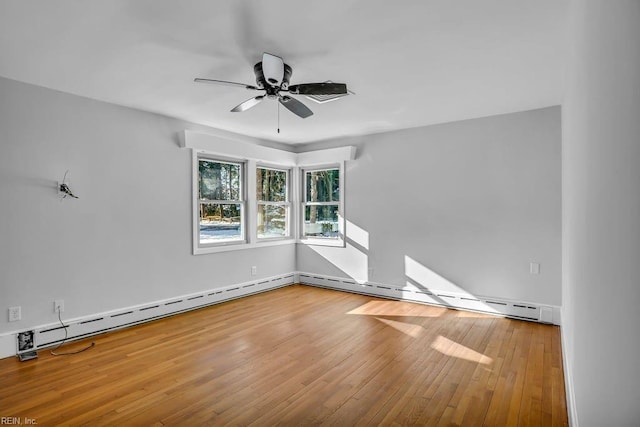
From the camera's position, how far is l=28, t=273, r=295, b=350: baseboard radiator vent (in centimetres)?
342

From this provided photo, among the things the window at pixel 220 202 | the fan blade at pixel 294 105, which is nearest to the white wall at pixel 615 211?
the fan blade at pixel 294 105

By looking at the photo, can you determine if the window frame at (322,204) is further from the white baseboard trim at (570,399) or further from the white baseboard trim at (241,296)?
the white baseboard trim at (570,399)

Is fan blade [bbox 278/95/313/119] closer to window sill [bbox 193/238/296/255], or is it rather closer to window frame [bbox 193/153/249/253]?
window frame [bbox 193/153/249/253]

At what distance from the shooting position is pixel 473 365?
2953 mm

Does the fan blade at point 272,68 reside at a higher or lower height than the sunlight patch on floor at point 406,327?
higher

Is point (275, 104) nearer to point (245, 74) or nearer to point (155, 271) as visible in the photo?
point (245, 74)

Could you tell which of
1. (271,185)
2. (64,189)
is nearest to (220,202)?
(271,185)

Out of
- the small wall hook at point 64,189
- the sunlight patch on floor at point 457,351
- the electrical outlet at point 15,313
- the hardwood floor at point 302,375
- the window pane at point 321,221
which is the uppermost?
the small wall hook at point 64,189

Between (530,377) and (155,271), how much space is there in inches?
160

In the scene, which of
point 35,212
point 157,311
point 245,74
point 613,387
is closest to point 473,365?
point 613,387

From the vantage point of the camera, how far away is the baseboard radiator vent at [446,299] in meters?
4.04

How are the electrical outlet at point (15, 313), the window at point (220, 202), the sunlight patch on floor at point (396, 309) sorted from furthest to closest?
1. the window at point (220, 202)
2. the sunlight patch on floor at point (396, 309)
3. the electrical outlet at point (15, 313)

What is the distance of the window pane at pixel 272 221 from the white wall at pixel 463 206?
45.5 inches

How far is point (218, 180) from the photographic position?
5.13 meters
